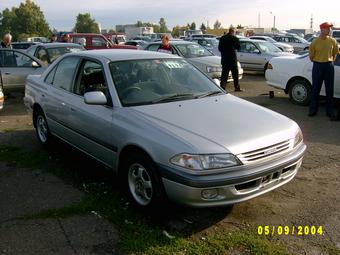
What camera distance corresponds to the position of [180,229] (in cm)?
365

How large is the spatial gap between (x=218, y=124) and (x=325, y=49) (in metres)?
4.80

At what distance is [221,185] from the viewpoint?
338cm

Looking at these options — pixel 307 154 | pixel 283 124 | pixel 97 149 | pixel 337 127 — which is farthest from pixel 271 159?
pixel 337 127

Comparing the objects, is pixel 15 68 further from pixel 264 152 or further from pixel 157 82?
pixel 264 152

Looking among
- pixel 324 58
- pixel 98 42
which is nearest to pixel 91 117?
pixel 324 58

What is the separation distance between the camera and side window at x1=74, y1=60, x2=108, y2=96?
4.74m

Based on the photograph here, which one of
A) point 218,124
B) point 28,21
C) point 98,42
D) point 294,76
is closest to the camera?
point 218,124

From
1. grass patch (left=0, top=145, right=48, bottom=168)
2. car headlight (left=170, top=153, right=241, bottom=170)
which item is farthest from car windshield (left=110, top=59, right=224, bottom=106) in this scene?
grass patch (left=0, top=145, right=48, bottom=168)

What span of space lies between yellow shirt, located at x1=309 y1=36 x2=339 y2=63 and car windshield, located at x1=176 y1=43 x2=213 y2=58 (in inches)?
208

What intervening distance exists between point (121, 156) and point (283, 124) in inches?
65.8

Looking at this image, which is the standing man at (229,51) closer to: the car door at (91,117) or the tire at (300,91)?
the tire at (300,91)

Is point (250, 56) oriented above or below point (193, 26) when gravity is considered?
below

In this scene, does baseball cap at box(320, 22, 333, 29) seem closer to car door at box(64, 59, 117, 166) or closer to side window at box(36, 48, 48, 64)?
car door at box(64, 59, 117, 166)
